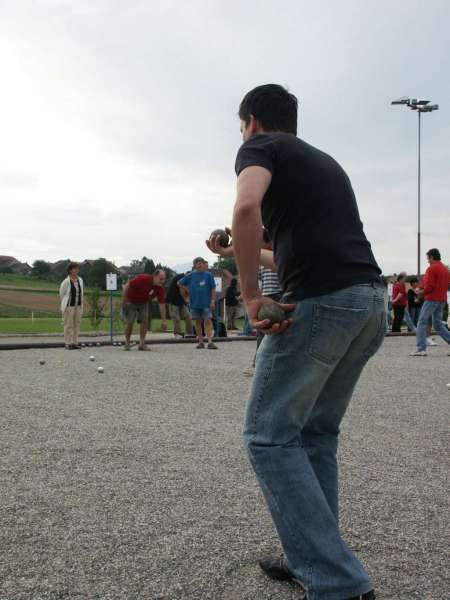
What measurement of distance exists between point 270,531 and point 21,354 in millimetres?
11357

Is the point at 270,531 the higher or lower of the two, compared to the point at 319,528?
lower

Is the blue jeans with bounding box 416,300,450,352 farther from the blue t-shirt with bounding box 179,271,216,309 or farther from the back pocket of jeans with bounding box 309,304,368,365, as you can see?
the back pocket of jeans with bounding box 309,304,368,365

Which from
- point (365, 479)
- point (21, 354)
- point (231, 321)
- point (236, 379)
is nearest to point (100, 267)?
point (231, 321)

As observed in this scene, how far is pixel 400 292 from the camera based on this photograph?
2075 cm

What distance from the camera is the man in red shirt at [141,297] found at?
14844 mm

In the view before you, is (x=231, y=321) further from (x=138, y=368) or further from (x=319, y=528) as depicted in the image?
(x=319, y=528)

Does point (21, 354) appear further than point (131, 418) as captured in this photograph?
Yes

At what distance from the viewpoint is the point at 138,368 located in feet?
35.7

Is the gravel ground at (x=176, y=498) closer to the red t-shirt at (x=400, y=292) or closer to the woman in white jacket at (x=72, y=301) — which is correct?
the woman in white jacket at (x=72, y=301)

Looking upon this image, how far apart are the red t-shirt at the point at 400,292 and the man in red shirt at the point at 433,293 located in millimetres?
6763

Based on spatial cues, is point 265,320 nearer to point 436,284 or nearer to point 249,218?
point 249,218

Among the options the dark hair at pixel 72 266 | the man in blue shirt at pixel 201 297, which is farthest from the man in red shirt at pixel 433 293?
the dark hair at pixel 72 266

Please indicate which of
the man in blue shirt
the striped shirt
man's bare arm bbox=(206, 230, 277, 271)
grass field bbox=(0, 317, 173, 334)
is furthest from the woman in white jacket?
man's bare arm bbox=(206, 230, 277, 271)

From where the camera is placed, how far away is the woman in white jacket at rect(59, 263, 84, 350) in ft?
49.6
